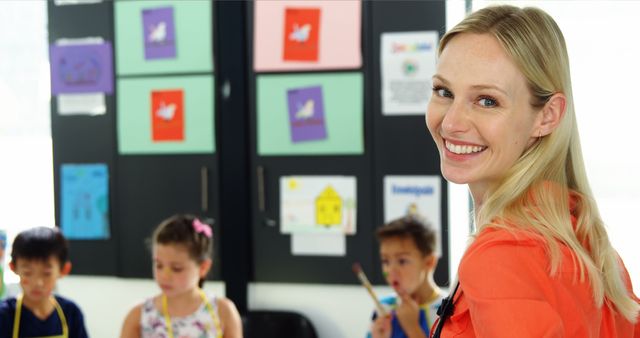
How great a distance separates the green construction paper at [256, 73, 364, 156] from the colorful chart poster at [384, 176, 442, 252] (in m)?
0.22

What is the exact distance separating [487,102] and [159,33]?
2.55 m

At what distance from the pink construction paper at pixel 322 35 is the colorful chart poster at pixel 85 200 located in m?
0.97

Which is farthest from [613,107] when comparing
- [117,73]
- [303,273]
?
[117,73]

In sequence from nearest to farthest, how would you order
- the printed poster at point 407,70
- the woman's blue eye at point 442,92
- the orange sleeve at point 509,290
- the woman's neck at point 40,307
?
the orange sleeve at point 509,290 < the woman's blue eye at point 442,92 < the woman's neck at point 40,307 < the printed poster at point 407,70


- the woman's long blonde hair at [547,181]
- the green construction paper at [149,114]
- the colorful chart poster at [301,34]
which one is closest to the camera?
the woman's long blonde hair at [547,181]

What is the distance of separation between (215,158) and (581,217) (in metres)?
2.41

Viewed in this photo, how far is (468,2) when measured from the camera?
2881 millimetres

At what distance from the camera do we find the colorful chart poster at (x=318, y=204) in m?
3.05

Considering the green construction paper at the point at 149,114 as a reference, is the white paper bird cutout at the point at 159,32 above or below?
above

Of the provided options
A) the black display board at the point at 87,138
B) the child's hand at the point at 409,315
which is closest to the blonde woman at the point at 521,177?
the child's hand at the point at 409,315

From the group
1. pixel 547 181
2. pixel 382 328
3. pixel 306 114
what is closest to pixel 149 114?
pixel 306 114

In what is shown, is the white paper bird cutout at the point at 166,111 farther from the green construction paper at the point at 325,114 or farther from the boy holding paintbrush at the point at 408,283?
the boy holding paintbrush at the point at 408,283

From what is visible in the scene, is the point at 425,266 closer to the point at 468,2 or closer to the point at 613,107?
the point at 613,107

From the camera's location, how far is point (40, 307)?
2248 millimetres
